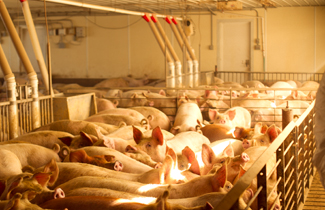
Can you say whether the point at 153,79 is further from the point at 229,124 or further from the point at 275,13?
the point at 229,124

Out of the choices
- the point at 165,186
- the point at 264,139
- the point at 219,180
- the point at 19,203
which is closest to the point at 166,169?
the point at 165,186

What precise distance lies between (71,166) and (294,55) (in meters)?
9.82

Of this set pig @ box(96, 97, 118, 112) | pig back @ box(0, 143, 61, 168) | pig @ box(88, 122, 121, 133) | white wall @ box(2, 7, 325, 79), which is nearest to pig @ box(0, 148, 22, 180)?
pig back @ box(0, 143, 61, 168)

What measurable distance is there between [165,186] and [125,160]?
2.96 ft

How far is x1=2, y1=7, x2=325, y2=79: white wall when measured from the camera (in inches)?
452

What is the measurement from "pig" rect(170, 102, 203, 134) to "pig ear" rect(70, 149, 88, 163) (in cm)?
211

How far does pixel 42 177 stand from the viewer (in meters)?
2.38

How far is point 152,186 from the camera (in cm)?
249

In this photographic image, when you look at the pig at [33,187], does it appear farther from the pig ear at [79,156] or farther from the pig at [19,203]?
the pig ear at [79,156]

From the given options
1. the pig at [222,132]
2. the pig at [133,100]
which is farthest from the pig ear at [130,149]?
the pig at [133,100]

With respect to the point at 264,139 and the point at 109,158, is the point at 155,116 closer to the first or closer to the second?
the point at 264,139

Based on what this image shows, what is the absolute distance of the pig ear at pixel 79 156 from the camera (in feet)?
10.5

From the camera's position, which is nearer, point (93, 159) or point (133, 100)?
point (93, 159)

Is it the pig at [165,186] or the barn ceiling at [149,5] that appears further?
the barn ceiling at [149,5]
